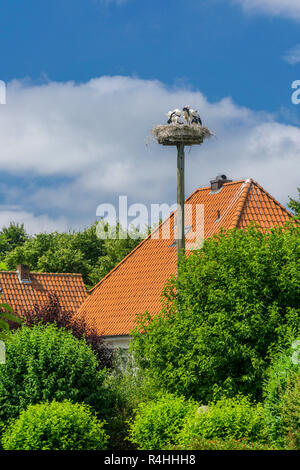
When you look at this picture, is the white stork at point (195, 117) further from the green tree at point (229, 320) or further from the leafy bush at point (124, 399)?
the leafy bush at point (124, 399)

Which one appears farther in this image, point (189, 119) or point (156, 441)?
point (189, 119)

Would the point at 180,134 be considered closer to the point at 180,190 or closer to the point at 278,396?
the point at 180,190

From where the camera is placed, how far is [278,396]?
17.1m

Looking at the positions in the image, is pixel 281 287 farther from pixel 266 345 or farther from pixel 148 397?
pixel 148 397

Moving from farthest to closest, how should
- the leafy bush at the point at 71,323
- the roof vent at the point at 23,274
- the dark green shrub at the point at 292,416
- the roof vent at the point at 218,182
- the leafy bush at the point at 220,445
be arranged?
1. the roof vent at the point at 23,274
2. the roof vent at the point at 218,182
3. the leafy bush at the point at 71,323
4. the dark green shrub at the point at 292,416
5. the leafy bush at the point at 220,445

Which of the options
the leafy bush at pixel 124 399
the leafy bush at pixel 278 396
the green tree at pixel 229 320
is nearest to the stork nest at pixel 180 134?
the green tree at pixel 229 320

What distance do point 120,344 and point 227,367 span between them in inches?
462

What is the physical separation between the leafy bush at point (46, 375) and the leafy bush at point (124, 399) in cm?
62

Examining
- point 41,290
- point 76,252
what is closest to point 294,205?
point 41,290

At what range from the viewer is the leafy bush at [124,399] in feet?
68.7

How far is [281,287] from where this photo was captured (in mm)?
20938

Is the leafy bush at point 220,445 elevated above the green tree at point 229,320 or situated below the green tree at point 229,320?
below
